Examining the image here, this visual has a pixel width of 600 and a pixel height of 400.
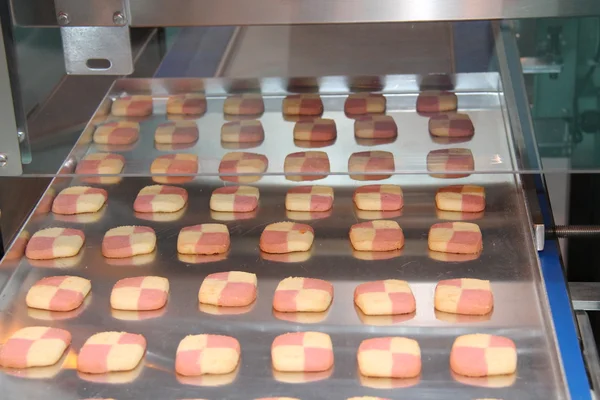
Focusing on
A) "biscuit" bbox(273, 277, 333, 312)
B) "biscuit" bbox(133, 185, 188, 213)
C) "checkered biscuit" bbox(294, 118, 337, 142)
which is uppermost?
"checkered biscuit" bbox(294, 118, 337, 142)

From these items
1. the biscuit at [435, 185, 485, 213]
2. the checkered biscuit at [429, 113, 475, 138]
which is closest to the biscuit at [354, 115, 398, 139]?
the checkered biscuit at [429, 113, 475, 138]

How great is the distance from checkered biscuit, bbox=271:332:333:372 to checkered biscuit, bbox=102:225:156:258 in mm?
568

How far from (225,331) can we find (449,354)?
530mm

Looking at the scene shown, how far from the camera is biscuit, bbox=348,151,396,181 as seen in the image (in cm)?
204

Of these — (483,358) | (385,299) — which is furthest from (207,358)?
(483,358)

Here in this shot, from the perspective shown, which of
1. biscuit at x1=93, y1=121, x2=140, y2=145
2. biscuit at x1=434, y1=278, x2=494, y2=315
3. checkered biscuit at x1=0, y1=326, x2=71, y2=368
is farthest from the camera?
biscuit at x1=93, y1=121, x2=140, y2=145

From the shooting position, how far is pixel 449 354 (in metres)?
1.87

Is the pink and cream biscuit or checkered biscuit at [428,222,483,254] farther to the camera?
checkered biscuit at [428,222,483,254]

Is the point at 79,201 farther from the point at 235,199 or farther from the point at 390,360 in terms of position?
the point at 390,360

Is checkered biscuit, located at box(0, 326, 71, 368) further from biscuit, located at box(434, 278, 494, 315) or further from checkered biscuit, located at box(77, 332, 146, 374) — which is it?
biscuit, located at box(434, 278, 494, 315)

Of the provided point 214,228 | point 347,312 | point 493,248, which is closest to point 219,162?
point 214,228

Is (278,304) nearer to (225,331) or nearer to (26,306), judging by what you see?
(225,331)

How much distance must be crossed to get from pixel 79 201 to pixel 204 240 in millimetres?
457

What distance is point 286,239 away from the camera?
7.36 feet
